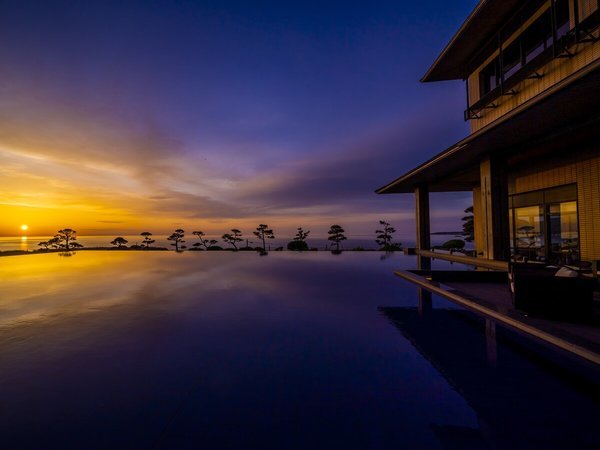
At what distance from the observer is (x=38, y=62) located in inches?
370

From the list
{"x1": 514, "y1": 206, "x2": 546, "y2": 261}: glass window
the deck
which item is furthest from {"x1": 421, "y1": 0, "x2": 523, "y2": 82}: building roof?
the deck

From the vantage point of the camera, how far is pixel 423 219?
11.8 meters

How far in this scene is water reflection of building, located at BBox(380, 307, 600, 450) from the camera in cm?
223

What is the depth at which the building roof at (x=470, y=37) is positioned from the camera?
276 inches

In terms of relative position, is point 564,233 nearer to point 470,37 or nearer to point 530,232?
point 530,232

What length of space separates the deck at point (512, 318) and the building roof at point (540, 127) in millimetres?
3159

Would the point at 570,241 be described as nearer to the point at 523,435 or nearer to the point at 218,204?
the point at 523,435

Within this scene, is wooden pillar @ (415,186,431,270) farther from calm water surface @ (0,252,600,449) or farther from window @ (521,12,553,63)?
calm water surface @ (0,252,600,449)

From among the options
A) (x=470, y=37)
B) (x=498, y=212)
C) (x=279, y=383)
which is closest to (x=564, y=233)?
(x=498, y=212)

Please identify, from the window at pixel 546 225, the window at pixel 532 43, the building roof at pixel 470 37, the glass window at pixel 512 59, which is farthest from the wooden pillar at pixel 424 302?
the building roof at pixel 470 37

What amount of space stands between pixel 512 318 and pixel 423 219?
8.44 metres

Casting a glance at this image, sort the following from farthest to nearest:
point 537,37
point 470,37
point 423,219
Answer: point 423,219
point 470,37
point 537,37

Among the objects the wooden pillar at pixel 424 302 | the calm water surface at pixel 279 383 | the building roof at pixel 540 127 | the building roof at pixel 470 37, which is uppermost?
the building roof at pixel 470 37

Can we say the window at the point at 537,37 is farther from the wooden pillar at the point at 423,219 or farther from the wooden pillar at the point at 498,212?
the wooden pillar at the point at 423,219
